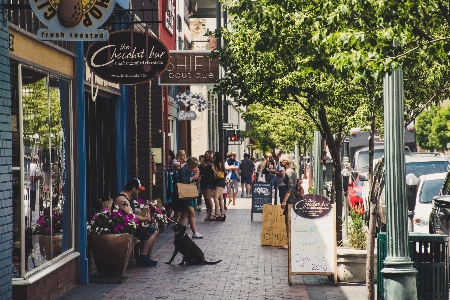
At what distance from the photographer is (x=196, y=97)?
2948 cm

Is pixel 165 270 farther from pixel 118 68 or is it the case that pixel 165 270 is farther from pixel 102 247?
pixel 118 68

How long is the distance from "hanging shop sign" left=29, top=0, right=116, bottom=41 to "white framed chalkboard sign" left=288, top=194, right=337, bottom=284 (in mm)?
4606

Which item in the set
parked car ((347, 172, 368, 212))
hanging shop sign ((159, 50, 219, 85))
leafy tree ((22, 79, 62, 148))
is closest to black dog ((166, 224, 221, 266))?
leafy tree ((22, 79, 62, 148))

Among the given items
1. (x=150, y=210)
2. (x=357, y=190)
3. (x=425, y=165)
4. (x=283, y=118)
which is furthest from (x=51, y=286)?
(x=283, y=118)

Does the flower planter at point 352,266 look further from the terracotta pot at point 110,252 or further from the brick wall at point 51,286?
the brick wall at point 51,286

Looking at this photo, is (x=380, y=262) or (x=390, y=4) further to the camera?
(x=380, y=262)

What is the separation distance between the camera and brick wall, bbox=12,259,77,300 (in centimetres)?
1026

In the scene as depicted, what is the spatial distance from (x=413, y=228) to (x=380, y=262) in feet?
22.0

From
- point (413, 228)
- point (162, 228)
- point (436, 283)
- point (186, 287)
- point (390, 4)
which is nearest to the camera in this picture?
point (390, 4)

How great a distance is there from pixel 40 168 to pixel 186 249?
164 inches

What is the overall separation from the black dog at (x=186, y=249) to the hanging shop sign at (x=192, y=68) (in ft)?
18.0

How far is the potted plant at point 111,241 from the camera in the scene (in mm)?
13398

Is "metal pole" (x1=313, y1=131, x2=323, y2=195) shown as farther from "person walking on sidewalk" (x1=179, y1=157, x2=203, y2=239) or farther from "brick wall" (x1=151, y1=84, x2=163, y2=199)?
"brick wall" (x1=151, y1=84, x2=163, y2=199)

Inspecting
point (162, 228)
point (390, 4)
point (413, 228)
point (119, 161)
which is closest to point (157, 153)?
point (162, 228)
